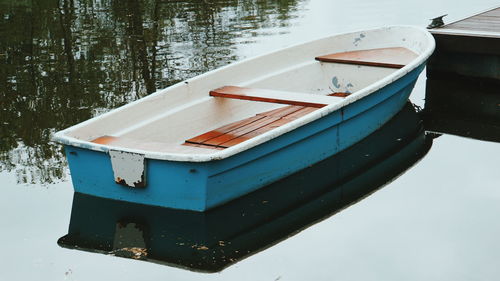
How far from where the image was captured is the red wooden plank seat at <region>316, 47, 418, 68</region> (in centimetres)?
753

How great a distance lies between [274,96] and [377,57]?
1772 millimetres

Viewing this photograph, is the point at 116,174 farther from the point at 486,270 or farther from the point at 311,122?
the point at 486,270

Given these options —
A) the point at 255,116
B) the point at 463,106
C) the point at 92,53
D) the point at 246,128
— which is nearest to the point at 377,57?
the point at 463,106

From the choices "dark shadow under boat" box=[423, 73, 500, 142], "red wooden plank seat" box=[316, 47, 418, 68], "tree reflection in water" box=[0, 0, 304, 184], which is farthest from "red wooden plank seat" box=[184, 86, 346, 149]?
"dark shadow under boat" box=[423, 73, 500, 142]

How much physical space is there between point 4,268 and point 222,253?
4.35 feet

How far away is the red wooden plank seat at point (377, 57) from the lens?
7.53 metres

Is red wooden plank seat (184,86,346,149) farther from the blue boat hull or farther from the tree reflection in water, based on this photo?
the tree reflection in water

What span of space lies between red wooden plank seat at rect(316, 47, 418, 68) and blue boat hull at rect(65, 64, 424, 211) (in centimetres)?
135

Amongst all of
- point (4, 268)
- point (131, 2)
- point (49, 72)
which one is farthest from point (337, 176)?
point (131, 2)

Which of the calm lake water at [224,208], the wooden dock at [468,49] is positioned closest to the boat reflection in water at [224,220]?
the calm lake water at [224,208]

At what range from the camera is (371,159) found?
6.50 m

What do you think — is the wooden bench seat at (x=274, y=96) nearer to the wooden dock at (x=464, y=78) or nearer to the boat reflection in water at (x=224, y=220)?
the boat reflection in water at (x=224, y=220)

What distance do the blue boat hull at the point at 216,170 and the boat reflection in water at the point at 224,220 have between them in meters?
0.08

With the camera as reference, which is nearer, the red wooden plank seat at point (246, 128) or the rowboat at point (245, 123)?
the rowboat at point (245, 123)
